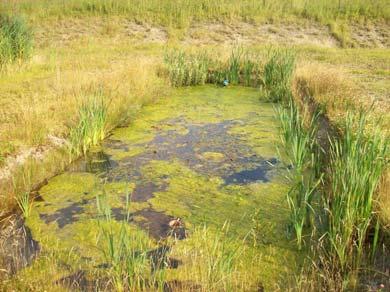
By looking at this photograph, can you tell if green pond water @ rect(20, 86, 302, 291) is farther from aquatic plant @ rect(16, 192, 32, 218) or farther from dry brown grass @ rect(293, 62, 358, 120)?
dry brown grass @ rect(293, 62, 358, 120)

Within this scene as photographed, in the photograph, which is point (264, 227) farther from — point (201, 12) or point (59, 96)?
point (201, 12)

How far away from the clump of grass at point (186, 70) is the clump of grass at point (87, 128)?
3406mm

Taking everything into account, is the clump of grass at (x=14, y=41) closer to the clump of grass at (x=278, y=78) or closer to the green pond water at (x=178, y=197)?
the green pond water at (x=178, y=197)

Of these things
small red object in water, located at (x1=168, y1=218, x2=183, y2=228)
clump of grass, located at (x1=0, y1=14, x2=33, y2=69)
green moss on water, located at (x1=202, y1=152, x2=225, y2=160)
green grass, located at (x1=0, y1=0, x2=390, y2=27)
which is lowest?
small red object in water, located at (x1=168, y1=218, x2=183, y2=228)

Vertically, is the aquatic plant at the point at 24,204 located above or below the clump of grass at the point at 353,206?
below

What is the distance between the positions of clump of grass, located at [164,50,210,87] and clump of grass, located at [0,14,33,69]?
290 centimetres

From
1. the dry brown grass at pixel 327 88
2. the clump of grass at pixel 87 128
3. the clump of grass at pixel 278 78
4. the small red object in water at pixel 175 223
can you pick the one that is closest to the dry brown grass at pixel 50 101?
the clump of grass at pixel 87 128

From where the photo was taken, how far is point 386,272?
2.86 meters

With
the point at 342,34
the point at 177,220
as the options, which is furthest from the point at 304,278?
the point at 342,34

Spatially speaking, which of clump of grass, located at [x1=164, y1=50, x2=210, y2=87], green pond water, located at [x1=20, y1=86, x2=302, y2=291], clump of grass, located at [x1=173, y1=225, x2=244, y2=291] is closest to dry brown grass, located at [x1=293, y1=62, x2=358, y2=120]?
green pond water, located at [x1=20, y1=86, x2=302, y2=291]

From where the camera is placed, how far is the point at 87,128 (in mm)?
5344

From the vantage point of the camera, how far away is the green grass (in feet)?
48.7

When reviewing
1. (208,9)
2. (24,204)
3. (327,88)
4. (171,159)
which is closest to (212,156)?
(171,159)

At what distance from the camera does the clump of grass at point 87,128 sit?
5227mm
